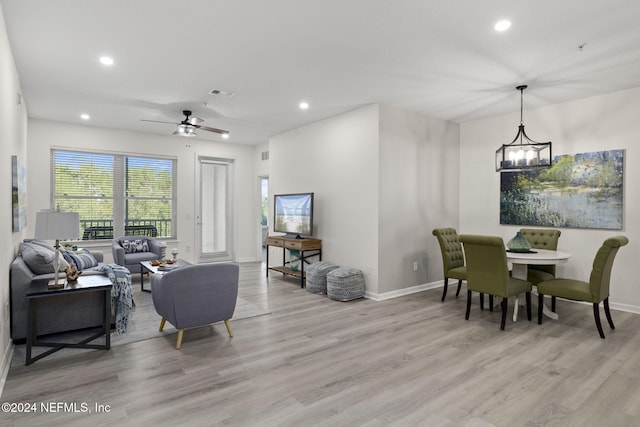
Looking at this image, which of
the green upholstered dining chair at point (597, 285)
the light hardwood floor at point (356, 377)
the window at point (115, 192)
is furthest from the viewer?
the window at point (115, 192)

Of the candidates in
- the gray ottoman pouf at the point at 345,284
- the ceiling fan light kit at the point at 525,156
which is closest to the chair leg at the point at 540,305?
the ceiling fan light kit at the point at 525,156

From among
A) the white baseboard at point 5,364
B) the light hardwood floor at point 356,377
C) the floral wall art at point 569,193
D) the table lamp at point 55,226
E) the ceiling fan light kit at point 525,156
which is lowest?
the light hardwood floor at point 356,377

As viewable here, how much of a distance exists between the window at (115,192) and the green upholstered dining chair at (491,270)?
5878mm

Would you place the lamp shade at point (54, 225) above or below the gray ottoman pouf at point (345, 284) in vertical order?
above

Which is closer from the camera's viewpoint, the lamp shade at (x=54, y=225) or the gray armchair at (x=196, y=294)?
the lamp shade at (x=54, y=225)

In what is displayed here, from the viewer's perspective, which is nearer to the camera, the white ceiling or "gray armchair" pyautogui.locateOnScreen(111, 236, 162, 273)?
the white ceiling


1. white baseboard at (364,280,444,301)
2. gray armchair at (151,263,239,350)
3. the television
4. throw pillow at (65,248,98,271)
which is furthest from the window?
white baseboard at (364,280,444,301)

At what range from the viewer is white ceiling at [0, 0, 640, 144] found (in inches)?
107

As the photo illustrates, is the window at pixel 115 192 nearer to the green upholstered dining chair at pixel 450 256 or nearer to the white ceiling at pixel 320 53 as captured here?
the white ceiling at pixel 320 53

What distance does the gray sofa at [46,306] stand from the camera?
3.11 m

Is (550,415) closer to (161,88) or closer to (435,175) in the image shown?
(435,175)

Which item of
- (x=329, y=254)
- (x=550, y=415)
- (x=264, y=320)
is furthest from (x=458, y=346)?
(x=329, y=254)

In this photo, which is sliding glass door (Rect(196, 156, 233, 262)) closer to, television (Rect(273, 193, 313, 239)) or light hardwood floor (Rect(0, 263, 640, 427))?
television (Rect(273, 193, 313, 239))

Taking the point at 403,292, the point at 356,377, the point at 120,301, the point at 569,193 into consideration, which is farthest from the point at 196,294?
the point at 569,193
